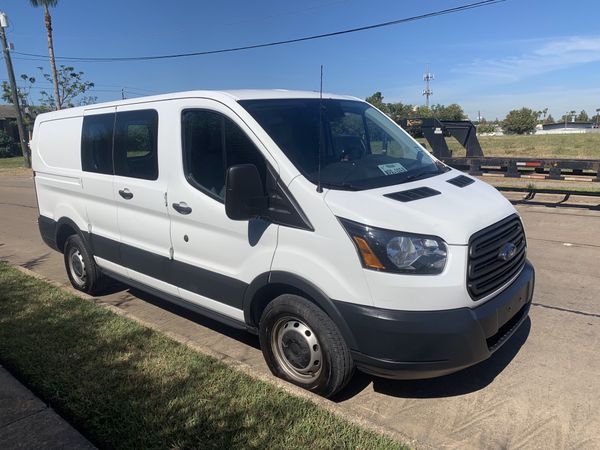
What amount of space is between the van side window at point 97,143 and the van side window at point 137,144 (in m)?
0.14

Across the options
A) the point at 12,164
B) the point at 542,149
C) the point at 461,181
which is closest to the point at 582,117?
the point at 542,149

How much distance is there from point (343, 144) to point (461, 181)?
0.95 metres

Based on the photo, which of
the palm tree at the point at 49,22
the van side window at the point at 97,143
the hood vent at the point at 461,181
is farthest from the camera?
the palm tree at the point at 49,22

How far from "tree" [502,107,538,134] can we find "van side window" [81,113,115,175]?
124 metres

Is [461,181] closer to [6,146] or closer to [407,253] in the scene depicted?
[407,253]

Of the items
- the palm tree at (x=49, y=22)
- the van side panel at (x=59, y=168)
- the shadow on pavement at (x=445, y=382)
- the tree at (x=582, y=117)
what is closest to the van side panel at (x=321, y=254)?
the shadow on pavement at (x=445, y=382)

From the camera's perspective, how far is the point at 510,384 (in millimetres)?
3504

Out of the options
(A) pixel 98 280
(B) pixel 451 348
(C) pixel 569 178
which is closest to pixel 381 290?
(B) pixel 451 348

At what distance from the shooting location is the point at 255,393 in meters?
3.30

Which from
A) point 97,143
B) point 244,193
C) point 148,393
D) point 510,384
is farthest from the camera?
point 97,143

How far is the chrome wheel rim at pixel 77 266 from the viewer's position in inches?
220

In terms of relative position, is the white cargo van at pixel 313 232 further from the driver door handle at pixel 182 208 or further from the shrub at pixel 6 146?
the shrub at pixel 6 146

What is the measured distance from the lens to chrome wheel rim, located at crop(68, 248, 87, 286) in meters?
5.58

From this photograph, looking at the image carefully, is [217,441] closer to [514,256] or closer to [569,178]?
[514,256]
